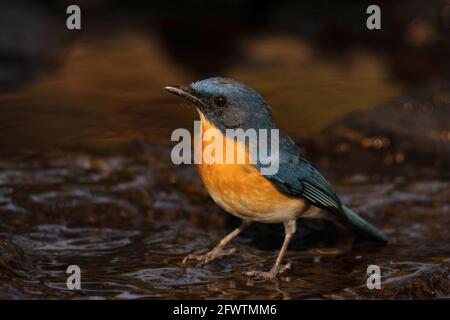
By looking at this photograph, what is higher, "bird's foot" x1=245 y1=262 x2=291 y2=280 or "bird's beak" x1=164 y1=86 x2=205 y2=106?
"bird's beak" x1=164 y1=86 x2=205 y2=106

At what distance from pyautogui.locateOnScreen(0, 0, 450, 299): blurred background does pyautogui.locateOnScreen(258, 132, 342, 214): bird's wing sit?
479 millimetres

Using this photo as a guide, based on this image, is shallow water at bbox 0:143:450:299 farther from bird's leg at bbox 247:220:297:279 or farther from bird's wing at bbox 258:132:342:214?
bird's wing at bbox 258:132:342:214

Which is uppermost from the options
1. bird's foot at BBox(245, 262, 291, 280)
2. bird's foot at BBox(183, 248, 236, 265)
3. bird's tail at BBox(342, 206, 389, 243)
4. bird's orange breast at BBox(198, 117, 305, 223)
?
bird's orange breast at BBox(198, 117, 305, 223)

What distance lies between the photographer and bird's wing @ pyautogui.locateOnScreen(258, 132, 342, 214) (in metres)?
6.52

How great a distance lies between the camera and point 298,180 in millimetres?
6629

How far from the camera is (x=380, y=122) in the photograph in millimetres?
9953

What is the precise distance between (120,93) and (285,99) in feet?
7.25

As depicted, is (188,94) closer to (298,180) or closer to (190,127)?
(298,180)

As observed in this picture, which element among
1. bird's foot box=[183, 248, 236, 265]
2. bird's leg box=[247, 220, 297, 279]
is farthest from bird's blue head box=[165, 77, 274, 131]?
bird's foot box=[183, 248, 236, 265]

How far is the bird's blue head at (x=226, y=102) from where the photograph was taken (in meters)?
6.43

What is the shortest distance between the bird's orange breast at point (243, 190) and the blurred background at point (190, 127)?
0.46 metres

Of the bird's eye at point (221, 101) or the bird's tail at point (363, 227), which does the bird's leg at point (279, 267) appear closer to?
the bird's tail at point (363, 227)

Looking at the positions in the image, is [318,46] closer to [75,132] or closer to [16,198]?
[75,132]

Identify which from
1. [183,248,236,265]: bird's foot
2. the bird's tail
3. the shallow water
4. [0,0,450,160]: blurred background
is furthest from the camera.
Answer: [0,0,450,160]: blurred background
